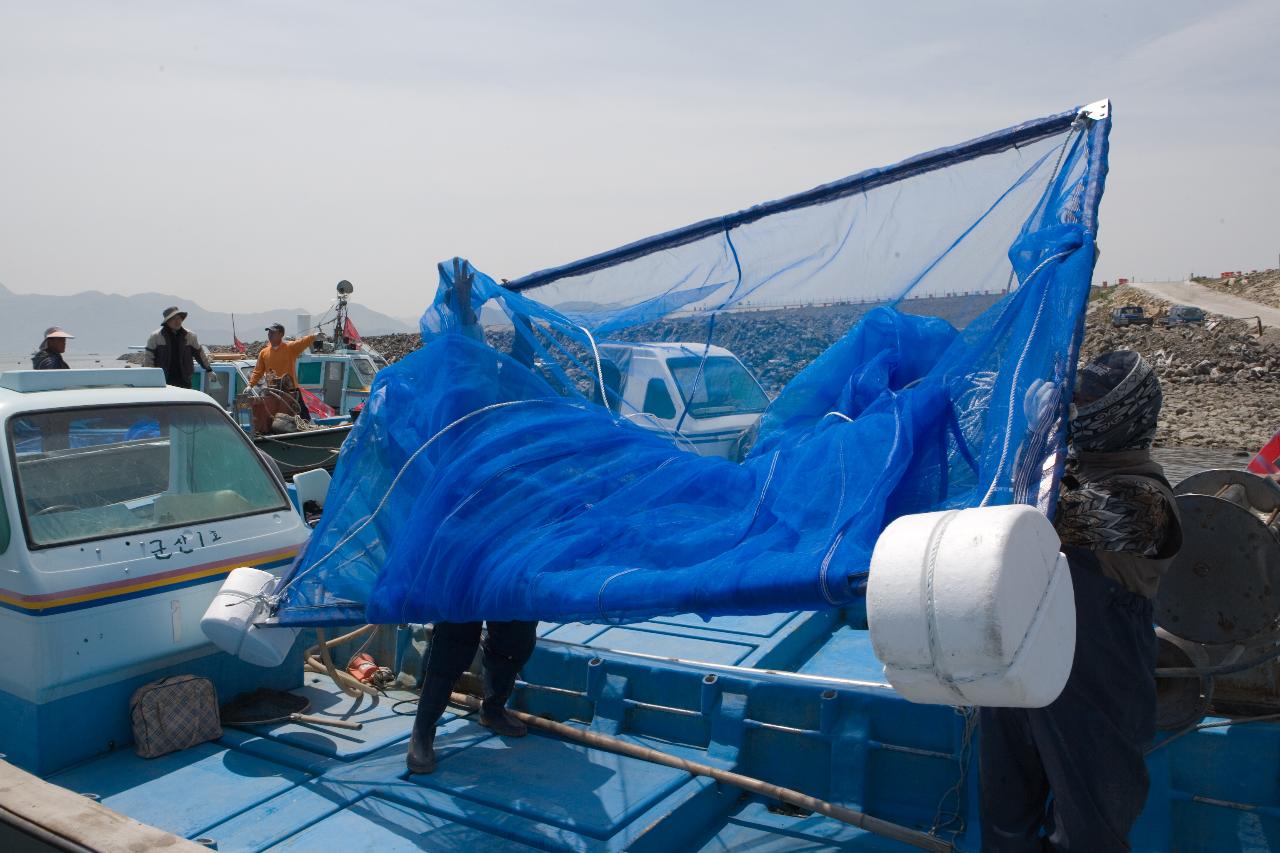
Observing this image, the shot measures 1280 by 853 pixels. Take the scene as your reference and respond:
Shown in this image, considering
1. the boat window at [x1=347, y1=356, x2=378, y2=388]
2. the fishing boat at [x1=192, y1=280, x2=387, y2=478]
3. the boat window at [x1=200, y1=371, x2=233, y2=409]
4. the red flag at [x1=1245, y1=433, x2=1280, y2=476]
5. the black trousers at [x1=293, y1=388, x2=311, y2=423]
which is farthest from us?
the boat window at [x1=347, y1=356, x2=378, y2=388]

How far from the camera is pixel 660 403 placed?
452cm

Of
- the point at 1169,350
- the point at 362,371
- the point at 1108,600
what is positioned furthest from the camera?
the point at 1169,350

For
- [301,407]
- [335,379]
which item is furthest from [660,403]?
[335,379]

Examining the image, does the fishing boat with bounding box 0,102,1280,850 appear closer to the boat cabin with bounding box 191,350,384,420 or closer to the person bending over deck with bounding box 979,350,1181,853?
the person bending over deck with bounding box 979,350,1181,853

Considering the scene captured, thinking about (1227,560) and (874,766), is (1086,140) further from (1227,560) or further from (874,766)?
(874,766)

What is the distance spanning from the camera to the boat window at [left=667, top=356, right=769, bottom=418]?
4.41m

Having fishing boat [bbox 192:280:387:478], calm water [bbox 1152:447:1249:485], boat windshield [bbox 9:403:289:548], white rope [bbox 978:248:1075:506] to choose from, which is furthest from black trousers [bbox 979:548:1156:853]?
calm water [bbox 1152:447:1249:485]

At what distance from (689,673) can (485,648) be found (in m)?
0.88

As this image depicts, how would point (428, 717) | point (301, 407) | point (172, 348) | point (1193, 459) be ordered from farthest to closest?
point (1193, 459), point (301, 407), point (172, 348), point (428, 717)

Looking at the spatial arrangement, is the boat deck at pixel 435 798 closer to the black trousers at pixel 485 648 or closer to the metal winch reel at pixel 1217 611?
the black trousers at pixel 485 648

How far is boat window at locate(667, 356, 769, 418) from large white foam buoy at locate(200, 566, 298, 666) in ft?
6.54

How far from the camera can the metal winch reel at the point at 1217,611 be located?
322 cm

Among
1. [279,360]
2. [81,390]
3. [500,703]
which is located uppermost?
[81,390]

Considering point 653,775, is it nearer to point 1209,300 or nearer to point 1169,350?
point 1169,350
